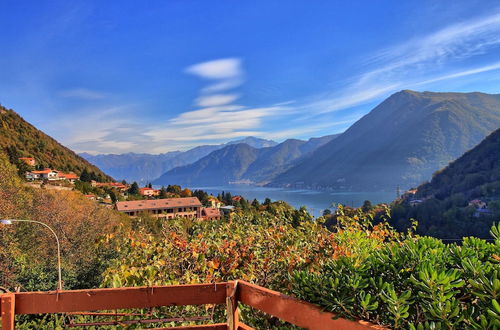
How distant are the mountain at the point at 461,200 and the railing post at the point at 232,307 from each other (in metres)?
→ 37.8

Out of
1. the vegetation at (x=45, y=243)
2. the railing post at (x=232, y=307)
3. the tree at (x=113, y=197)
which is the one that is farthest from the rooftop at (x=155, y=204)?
the railing post at (x=232, y=307)

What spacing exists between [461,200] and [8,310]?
62928mm

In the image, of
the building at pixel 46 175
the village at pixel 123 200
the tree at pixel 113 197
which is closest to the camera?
the village at pixel 123 200

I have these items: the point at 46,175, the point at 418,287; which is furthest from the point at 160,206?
the point at 418,287

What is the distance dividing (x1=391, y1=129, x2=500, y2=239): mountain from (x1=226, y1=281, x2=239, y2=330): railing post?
1488 inches

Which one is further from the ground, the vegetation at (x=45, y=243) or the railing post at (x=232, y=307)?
the railing post at (x=232, y=307)

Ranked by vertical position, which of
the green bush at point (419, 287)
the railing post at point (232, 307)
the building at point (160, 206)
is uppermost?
the green bush at point (419, 287)

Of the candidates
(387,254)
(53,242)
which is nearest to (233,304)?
(387,254)

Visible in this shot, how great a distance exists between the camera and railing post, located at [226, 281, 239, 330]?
1533 millimetres

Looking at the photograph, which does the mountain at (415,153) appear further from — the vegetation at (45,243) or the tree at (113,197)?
Result: the vegetation at (45,243)

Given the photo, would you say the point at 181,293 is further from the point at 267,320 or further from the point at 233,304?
the point at 267,320

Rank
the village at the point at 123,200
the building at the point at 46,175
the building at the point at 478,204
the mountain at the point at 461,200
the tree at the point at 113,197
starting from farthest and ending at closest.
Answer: the building at the point at 478,204
the building at the point at 46,175
the tree at the point at 113,197
the village at the point at 123,200
the mountain at the point at 461,200

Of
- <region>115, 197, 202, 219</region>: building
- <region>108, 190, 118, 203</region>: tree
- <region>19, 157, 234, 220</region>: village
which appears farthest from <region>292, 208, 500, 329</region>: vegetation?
<region>108, 190, 118, 203</region>: tree

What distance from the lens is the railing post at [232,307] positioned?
5.03 ft
